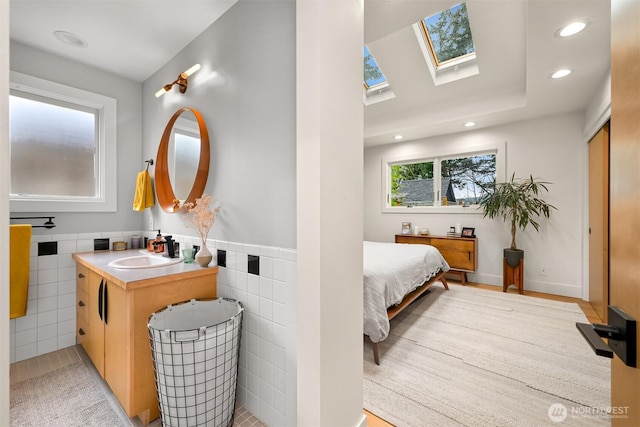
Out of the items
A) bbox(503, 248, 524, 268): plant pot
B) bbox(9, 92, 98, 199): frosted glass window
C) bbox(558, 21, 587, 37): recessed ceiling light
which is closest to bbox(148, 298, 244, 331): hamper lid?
bbox(9, 92, 98, 199): frosted glass window

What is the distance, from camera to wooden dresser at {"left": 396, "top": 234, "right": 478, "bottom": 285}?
4156 mm

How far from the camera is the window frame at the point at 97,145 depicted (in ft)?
7.06

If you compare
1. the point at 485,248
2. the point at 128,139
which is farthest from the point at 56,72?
the point at 485,248

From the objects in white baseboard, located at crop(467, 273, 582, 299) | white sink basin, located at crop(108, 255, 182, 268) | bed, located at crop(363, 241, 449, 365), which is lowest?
white baseboard, located at crop(467, 273, 582, 299)

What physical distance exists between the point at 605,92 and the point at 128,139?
15.4ft

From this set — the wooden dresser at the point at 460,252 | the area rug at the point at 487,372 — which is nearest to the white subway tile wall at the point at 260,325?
the area rug at the point at 487,372

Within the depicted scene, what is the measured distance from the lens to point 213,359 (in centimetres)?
136

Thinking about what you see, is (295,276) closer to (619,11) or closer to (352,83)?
(352,83)

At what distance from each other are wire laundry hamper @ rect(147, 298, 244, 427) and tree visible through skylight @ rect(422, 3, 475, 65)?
3773mm

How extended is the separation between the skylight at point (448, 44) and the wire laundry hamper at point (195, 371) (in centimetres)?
368

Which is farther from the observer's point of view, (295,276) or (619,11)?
(295,276)

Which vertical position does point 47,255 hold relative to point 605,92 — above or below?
below

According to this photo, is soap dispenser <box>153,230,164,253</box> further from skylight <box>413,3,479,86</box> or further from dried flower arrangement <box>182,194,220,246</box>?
skylight <box>413,3,479,86</box>

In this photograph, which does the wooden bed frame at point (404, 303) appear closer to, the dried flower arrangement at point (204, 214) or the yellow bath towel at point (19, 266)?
the dried flower arrangement at point (204, 214)
